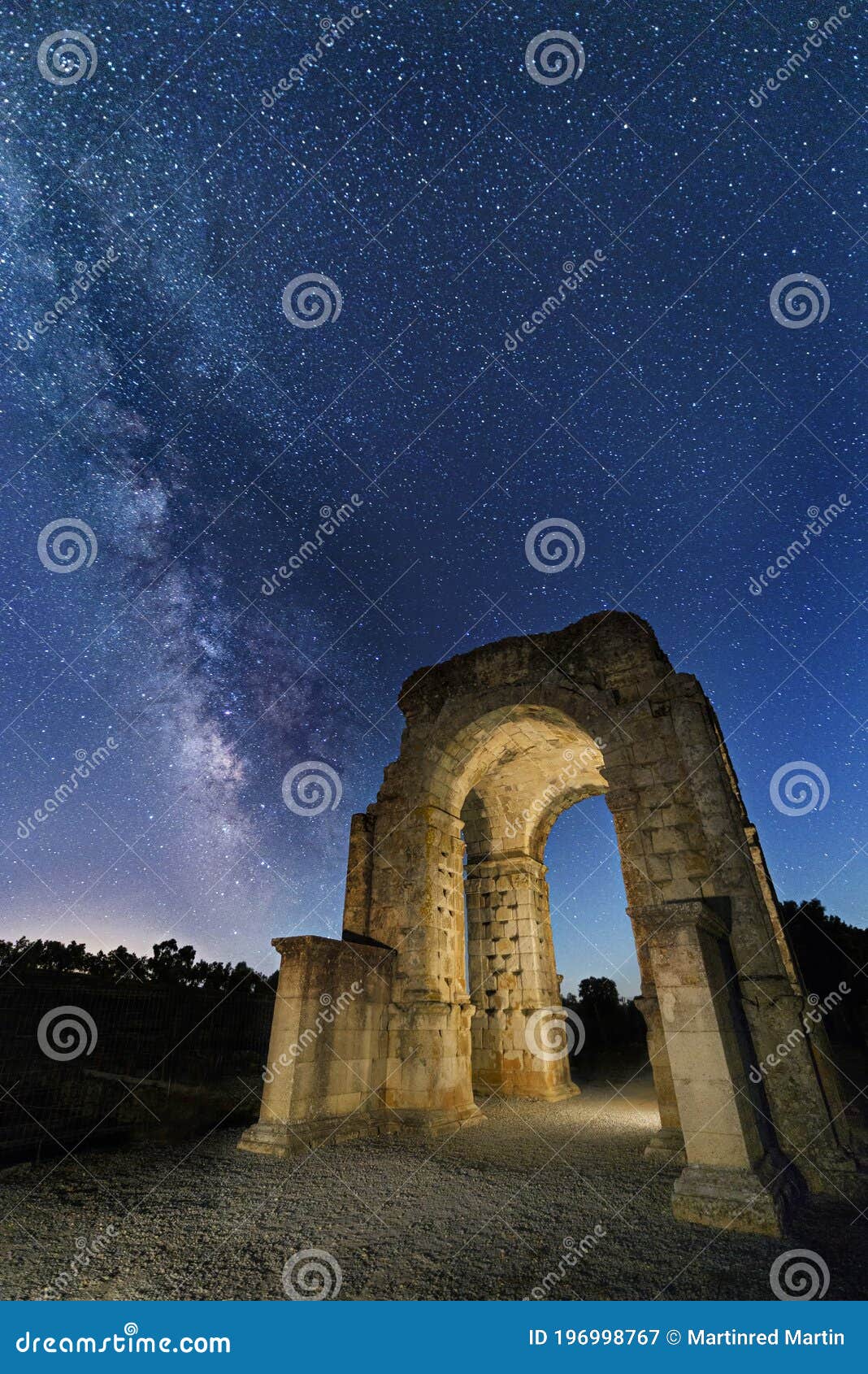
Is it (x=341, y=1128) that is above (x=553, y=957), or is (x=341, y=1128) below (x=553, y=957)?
below

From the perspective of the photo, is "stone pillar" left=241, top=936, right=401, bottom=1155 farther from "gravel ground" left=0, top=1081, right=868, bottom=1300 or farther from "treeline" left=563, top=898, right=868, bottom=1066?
"treeline" left=563, top=898, right=868, bottom=1066

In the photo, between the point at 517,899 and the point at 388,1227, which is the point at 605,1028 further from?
the point at 388,1227

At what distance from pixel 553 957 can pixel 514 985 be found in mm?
1250

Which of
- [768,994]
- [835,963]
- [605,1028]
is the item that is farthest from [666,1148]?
[835,963]

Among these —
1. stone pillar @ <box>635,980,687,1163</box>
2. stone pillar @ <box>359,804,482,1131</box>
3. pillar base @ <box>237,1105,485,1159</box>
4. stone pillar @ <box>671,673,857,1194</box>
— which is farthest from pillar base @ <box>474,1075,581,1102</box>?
stone pillar @ <box>671,673,857,1194</box>

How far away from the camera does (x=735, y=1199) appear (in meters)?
4.44

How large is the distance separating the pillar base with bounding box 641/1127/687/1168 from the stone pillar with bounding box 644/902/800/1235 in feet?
3.16

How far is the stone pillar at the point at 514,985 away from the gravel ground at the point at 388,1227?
19.6ft

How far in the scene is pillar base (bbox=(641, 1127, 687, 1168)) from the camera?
6051 millimetres

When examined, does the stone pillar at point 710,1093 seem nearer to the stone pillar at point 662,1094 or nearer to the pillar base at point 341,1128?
the stone pillar at point 662,1094

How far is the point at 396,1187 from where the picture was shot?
5.40m

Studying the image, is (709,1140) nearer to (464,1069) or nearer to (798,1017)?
(798,1017)

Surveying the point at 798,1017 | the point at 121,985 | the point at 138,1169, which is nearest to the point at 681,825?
the point at 798,1017

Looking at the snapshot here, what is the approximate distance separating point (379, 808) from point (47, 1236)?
6.80 meters
